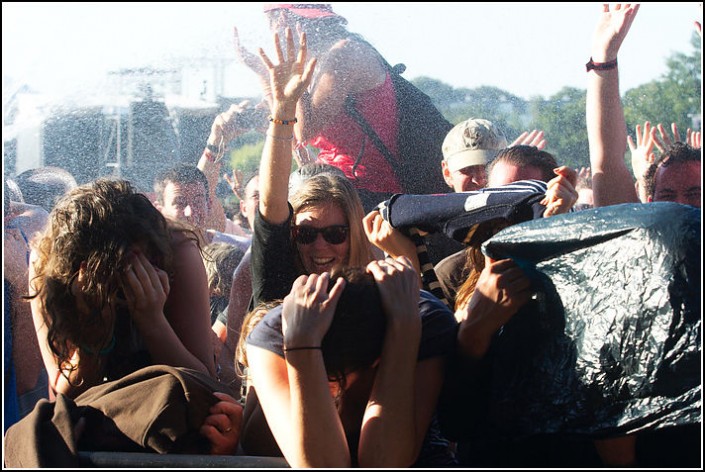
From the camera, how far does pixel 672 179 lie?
242 centimetres

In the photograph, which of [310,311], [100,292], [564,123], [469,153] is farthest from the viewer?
[564,123]

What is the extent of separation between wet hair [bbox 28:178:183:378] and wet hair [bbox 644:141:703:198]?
1560 mm

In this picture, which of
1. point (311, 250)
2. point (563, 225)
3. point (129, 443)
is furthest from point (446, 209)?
point (129, 443)

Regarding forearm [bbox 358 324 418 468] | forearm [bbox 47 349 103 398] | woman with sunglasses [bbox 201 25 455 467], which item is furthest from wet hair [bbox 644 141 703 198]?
forearm [bbox 47 349 103 398]

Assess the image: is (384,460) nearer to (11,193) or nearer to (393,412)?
(393,412)

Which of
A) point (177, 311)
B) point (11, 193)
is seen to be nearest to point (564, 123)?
point (177, 311)

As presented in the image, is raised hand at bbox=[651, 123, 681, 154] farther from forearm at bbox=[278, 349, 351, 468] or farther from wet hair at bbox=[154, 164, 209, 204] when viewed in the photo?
forearm at bbox=[278, 349, 351, 468]

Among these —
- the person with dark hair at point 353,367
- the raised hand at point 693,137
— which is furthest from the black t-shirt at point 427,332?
the raised hand at point 693,137

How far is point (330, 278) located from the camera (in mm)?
1522

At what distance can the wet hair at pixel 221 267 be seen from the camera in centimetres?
278

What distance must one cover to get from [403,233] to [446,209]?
0.18 m

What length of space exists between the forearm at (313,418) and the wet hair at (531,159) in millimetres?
940

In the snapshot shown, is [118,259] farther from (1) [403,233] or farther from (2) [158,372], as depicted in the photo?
(1) [403,233]

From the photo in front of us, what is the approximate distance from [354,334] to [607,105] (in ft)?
3.63
